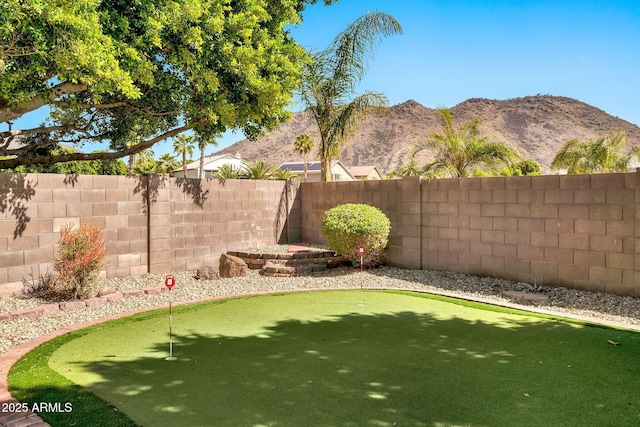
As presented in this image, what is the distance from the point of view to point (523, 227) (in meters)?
9.32

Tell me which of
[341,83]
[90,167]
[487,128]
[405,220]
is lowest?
[405,220]

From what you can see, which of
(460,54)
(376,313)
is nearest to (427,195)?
(376,313)

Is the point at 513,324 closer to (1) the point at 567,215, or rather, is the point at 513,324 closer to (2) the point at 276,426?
(1) the point at 567,215

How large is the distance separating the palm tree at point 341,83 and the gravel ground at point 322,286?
6450 mm

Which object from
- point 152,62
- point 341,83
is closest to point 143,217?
point 152,62

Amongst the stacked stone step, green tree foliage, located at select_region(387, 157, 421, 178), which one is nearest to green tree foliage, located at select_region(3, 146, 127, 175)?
green tree foliage, located at select_region(387, 157, 421, 178)

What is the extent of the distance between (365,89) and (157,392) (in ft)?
43.8

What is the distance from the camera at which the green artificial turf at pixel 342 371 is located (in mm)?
3578

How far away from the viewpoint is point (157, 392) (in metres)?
4.04

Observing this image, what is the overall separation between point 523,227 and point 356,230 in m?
3.41

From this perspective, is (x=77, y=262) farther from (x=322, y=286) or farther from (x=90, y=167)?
(x=90, y=167)

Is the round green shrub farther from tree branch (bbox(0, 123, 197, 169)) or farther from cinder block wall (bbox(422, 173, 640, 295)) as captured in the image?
tree branch (bbox(0, 123, 197, 169))

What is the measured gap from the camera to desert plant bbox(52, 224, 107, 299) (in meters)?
8.01

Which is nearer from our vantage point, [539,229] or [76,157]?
[539,229]
